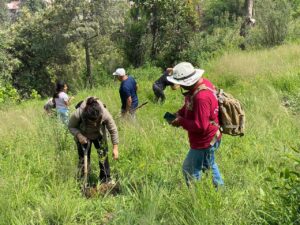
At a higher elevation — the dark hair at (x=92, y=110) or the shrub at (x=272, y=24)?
the dark hair at (x=92, y=110)

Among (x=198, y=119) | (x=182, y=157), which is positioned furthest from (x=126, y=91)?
(x=198, y=119)

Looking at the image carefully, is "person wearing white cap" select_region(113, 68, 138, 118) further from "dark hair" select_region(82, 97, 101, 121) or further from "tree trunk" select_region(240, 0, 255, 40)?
"tree trunk" select_region(240, 0, 255, 40)

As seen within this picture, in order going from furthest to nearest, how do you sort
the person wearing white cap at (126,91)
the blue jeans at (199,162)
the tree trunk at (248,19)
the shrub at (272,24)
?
the tree trunk at (248,19) → the shrub at (272,24) → the person wearing white cap at (126,91) → the blue jeans at (199,162)

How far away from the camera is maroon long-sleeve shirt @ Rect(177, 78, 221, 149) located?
12.9 ft

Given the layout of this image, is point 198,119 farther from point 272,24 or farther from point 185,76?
point 272,24

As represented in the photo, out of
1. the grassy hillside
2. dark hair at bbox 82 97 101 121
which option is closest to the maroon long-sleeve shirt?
the grassy hillside

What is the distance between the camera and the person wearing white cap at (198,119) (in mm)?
3947

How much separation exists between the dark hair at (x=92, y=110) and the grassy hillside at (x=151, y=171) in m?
0.74

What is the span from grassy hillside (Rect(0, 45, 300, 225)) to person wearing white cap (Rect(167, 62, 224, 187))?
310 millimetres

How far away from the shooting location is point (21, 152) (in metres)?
5.94

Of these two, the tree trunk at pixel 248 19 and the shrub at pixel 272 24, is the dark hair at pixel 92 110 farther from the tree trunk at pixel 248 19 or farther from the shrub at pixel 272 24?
the tree trunk at pixel 248 19

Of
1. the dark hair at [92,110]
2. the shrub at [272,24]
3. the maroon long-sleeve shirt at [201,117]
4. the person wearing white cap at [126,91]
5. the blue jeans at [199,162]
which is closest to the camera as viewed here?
the maroon long-sleeve shirt at [201,117]

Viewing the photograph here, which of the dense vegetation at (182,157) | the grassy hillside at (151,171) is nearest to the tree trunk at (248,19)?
the dense vegetation at (182,157)

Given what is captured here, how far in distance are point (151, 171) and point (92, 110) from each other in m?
1.12
